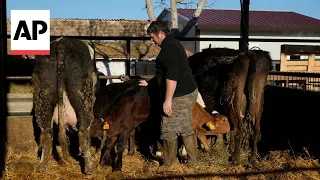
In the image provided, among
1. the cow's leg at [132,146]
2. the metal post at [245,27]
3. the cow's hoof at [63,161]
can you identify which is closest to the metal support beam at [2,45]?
the cow's hoof at [63,161]

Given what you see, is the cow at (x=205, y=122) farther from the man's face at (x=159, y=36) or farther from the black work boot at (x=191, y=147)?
the man's face at (x=159, y=36)

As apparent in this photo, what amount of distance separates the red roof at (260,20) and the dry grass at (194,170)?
20.8 meters

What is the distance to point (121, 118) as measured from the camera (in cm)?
624

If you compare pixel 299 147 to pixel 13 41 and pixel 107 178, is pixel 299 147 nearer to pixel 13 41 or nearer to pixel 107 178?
pixel 107 178

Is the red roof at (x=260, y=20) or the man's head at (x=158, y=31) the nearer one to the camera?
the man's head at (x=158, y=31)

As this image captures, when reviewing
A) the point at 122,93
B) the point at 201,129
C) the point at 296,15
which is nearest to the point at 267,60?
the point at 201,129

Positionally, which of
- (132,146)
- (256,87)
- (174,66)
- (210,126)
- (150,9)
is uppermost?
(150,9)

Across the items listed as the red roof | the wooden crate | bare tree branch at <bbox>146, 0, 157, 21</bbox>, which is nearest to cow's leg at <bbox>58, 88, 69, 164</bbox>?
the wooden crate

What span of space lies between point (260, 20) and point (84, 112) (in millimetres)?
26132

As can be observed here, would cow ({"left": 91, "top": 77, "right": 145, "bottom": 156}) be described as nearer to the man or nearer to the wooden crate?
the man

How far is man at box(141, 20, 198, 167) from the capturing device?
17.8ft

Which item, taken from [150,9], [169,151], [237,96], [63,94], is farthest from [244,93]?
[150,9]

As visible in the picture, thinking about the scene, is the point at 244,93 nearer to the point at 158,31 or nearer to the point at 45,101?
the point at 158,31

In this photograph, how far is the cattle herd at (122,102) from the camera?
18.4 ft
